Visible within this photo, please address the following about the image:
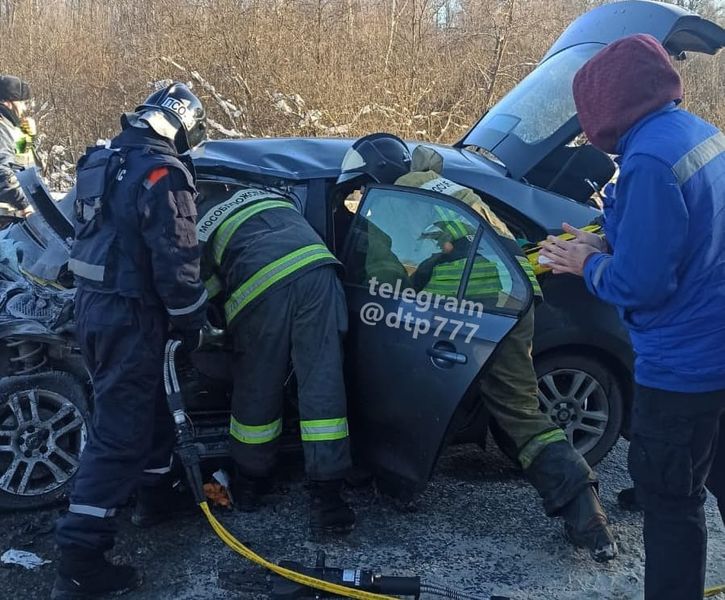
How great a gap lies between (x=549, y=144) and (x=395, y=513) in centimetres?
204

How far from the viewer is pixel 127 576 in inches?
114

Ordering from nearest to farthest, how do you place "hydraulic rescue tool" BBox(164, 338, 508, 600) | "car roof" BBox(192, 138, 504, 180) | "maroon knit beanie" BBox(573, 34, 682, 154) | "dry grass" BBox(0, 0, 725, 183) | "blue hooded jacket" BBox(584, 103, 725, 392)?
"blue hooded jacket" BBox(584, 103, 725, 392) < "maroon knit beanie" BBox(573, 34, 682, 154) < "hydraulic rescue tool" BBox(164, 338, 508, 600) < "car roof" BBox(192, 138, 504, 180) < "dry grass" BBox(0, 0, 725, 183)

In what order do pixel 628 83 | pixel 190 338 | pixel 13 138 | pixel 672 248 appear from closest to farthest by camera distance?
pixel 672 248 < pixel 628 83 < pixel 190 338 < pixel 13 138

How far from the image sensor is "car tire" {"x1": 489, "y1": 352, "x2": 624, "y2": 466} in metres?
3.60

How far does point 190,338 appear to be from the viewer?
2.99 metres

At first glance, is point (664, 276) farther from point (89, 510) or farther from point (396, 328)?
point (89, 510)

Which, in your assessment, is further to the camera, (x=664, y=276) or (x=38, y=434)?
(x=38, y=434)

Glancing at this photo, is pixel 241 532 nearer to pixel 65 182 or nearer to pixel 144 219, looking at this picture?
pixel 144 219

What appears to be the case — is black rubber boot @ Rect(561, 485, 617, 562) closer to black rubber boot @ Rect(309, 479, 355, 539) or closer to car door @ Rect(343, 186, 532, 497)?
car door @ Rect(343, 186, 532, 497)

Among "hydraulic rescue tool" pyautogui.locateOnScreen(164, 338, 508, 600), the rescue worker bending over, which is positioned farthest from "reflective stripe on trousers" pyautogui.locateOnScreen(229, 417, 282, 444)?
"hydraulic rescue tool" pyautogui.locateOnScreen(164, 338, 508, 600)

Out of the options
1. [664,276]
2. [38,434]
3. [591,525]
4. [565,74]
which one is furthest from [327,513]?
[565,74]

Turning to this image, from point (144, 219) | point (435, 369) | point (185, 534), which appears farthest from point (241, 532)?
point (144, 219)

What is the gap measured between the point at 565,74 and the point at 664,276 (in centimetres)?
230

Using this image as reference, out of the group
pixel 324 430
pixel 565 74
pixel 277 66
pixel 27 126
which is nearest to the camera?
pixel 324 430
